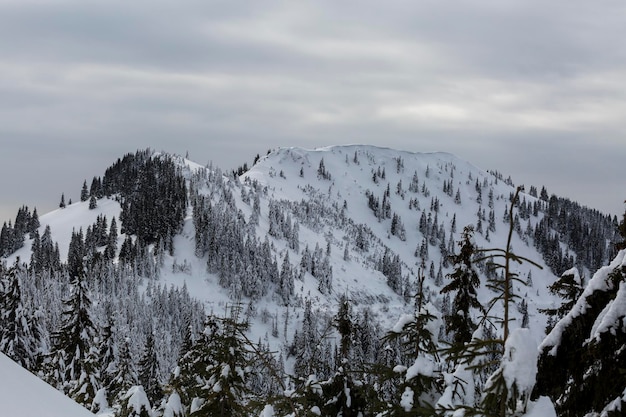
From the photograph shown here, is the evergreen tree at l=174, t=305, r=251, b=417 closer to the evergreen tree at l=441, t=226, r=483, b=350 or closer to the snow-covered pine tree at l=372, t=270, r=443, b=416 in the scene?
the snow-covered pine tree at l=372, t=270, r=443, b=416

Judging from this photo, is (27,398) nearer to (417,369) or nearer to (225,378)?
(417,369)

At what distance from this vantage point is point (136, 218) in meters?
188

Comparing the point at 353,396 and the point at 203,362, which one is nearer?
the point at 353,396

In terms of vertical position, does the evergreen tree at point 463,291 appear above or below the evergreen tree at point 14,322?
above

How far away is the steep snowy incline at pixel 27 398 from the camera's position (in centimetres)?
354

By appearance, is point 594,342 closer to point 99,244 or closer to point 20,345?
point 20,345

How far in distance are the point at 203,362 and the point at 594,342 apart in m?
12.2

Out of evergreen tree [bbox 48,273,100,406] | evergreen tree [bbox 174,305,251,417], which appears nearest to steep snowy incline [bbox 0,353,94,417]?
evergreen tree [bbox 174,305,251,417]

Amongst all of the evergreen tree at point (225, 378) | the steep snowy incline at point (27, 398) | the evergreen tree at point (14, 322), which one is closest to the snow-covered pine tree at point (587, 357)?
the steep snowy incline at point (27, 398)

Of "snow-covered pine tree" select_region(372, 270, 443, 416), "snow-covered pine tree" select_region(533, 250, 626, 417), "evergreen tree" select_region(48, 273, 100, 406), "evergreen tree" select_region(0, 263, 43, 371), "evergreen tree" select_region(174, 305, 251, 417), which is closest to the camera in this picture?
"snow-covered pine tree" select_region(533, 250, 626, 417)

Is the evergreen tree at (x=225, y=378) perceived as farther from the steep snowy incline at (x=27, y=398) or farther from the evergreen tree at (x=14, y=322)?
the evergreen tree at (x=14, y=322)

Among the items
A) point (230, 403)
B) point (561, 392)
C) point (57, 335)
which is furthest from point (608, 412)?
point (57, 335)

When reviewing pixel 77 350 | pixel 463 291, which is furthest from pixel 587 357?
pixel 77 350

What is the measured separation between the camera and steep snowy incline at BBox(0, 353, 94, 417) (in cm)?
354
